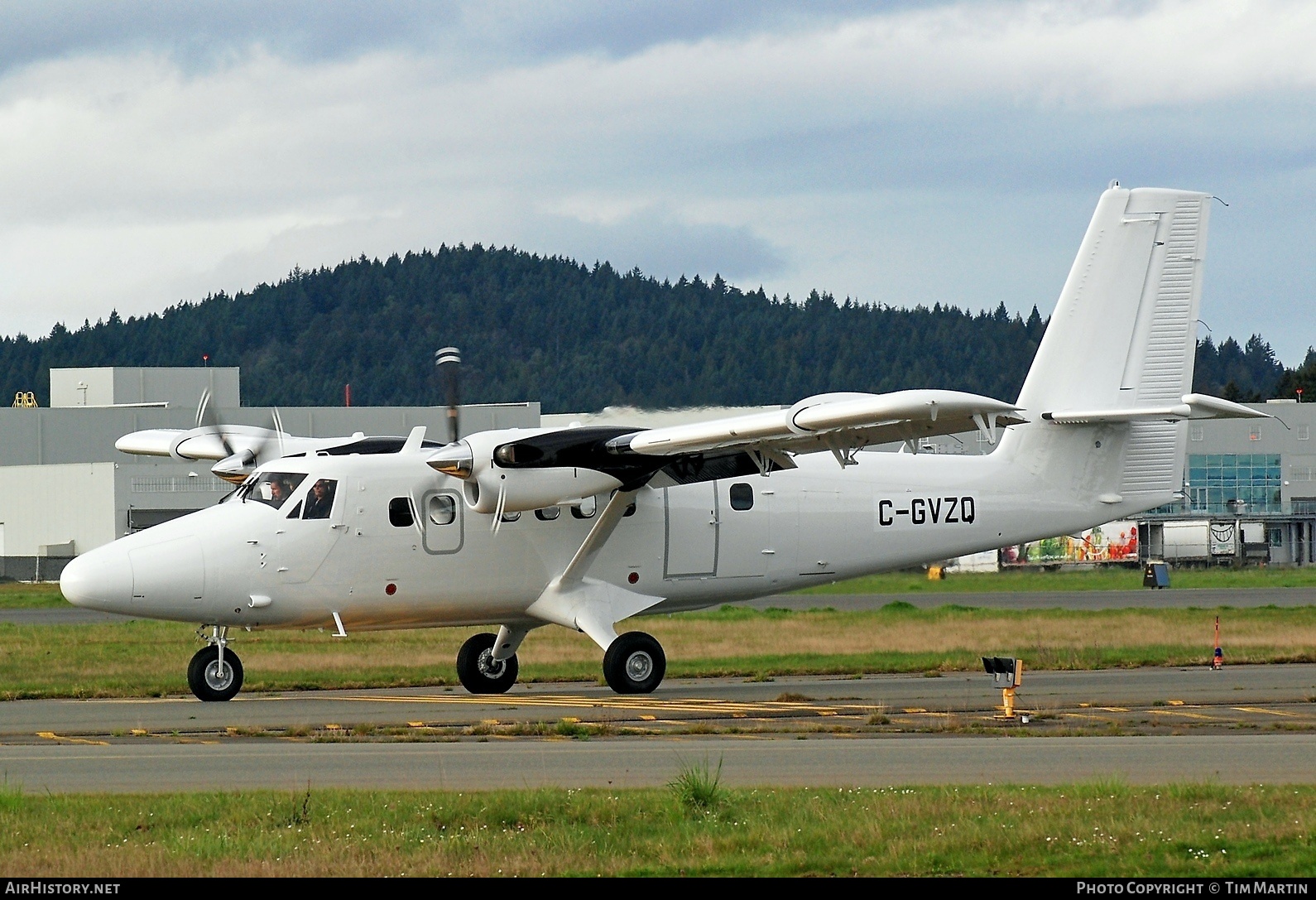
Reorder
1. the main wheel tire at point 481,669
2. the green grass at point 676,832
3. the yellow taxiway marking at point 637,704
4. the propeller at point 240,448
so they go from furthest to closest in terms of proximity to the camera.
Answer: the propeller at point 240,448 < the main wheel tire at point 481,669 < the yellow taxiway marking at point 637,704 < the green grass at point 676,832

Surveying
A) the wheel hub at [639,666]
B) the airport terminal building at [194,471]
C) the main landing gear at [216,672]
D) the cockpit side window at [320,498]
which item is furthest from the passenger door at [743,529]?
the airport terminal building at [194,471]

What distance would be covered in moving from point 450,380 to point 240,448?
6.34 meters

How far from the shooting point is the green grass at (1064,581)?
182 ft

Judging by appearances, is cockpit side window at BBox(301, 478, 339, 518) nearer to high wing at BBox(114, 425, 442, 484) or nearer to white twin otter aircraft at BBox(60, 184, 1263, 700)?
white twin otter aircraft at BBox(60, 184, 1263, 700)

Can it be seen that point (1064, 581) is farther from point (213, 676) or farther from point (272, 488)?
point (213, 676)

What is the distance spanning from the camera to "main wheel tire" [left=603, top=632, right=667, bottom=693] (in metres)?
22.5

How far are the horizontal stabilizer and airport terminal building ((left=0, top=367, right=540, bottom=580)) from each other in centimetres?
4535

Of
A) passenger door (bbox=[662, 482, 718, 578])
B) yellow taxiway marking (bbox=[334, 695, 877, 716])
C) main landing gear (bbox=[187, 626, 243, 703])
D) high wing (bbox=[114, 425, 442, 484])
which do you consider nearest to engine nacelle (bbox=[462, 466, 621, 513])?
high wing (bbox=[114, 425, 442, 484])

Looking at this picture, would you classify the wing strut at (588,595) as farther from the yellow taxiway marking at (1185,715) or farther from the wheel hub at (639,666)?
the yellow taxiway marking at (1185,715)

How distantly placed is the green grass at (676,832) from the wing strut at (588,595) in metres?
10.5

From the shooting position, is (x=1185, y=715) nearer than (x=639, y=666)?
Yes

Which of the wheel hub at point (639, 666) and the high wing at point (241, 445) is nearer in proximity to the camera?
the wheel hub at point (639, 666)

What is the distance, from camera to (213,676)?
21750mm

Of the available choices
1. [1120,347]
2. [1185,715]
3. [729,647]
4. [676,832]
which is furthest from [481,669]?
[676,832]
